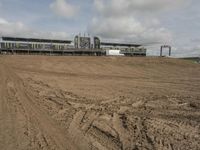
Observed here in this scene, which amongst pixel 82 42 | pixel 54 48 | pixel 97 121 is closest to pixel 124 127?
pixel 97 121

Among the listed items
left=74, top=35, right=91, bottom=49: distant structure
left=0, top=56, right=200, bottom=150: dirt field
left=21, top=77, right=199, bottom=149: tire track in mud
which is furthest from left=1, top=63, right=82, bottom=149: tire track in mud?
left=74, top=35, right=91, bottom=49: distant structure

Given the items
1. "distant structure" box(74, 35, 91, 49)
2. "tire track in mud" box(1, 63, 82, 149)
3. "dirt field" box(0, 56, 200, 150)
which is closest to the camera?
"tire track in mud" box(1, 63, 82, 149)

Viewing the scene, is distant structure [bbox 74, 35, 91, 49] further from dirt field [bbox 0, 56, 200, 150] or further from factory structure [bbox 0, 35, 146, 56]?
dirt field [bbox 0, 56, 200, 150]

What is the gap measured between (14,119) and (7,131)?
1.19 metres

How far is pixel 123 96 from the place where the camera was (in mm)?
14070

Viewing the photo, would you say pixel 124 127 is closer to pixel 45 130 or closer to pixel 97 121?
pixel 97 121

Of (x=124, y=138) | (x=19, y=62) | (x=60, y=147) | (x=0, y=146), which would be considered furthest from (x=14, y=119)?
(x=19, y=62)

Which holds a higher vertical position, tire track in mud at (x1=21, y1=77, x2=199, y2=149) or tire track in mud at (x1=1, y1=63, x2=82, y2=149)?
tire track in mud at (x1=1, y1=63, x2=82, y2=149)

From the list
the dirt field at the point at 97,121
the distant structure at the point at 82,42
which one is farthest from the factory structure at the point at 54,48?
the dirt field at the point at 97,121

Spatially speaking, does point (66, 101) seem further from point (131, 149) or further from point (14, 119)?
point (131, 149)

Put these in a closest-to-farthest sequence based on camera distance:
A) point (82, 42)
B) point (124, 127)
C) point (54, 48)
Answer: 1. point (124, 127)
2. point (54, 48)
3. point (82, 42)

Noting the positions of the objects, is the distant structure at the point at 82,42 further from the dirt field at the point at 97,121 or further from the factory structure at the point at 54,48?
the dirt field at the point at 97,121

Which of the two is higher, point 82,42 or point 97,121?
point 82,42

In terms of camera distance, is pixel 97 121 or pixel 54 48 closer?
pixel 97 121
